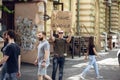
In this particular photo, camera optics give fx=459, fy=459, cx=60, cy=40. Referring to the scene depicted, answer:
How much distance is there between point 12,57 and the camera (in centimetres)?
1041

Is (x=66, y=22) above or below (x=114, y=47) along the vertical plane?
above

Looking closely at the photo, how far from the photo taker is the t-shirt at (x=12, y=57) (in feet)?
33.8

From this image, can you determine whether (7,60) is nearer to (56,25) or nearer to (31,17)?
(56,25)

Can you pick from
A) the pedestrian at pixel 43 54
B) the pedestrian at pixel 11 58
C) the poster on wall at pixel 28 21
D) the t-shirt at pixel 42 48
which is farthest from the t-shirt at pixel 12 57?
the poster on wall at pixel 28 21

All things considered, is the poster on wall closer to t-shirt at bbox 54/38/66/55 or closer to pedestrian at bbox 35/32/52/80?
t-shirt at bbox 54/38/66/55

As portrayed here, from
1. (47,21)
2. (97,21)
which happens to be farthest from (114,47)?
(47,21)

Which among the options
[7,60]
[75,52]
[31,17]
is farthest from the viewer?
[75,52]

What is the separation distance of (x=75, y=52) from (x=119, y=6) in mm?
22273

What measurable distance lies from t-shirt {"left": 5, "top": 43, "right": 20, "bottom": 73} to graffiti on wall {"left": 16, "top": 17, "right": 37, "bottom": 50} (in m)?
12.1

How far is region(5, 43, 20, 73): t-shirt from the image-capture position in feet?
33.8

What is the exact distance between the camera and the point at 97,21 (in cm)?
3738

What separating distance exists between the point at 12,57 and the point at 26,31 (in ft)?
41.5

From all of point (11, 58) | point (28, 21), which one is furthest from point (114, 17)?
point (11, 58)

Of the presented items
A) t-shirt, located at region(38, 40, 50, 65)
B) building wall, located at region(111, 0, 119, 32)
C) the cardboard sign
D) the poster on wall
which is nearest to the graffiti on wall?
the poster on wall
